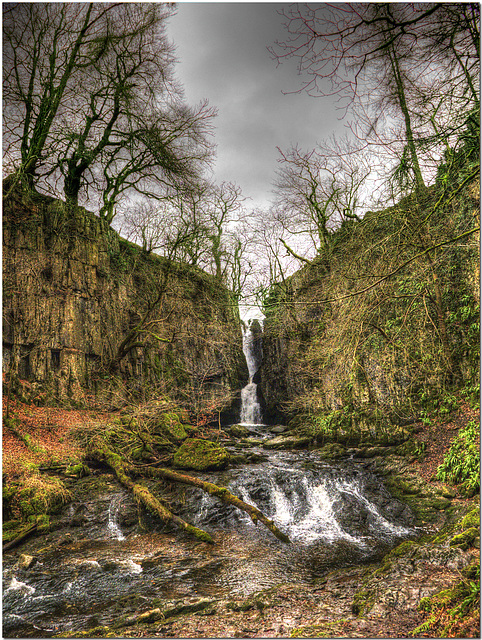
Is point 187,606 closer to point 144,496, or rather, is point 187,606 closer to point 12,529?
point 144,496

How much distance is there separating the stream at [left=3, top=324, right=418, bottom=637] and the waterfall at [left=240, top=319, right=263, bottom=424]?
34.4ft

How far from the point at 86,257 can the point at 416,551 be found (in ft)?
38.5

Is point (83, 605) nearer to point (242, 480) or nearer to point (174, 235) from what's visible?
point (242, 480)

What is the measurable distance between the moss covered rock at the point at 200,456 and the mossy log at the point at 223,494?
37.3 inches

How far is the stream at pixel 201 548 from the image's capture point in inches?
152

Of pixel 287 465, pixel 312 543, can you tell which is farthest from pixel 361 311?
pixel 287 465

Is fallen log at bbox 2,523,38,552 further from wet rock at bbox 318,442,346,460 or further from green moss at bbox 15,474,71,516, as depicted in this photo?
wet rock at bbox 318,442,346,460

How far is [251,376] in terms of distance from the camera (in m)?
20.8

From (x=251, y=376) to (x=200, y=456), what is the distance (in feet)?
40.3

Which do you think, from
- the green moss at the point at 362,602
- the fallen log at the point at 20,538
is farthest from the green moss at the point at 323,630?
the fallen log at the point at 20,538

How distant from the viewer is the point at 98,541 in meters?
5.53

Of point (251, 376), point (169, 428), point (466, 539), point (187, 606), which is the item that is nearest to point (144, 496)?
point (187, 606)

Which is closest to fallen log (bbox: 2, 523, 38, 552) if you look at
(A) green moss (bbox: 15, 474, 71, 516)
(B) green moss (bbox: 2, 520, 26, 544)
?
(B) green moss (bbox: 2, 520, 26, 544)

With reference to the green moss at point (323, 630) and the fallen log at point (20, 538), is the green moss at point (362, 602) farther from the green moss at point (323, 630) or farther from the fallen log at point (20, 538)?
the fallen log at point (20, 538)
